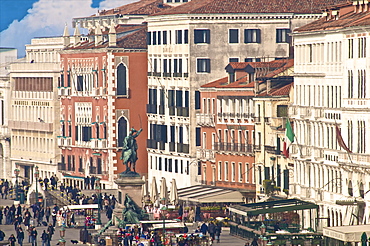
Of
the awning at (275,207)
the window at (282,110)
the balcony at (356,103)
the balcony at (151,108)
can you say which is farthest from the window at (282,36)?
the balcony at (356,103)

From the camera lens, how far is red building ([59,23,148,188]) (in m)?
165

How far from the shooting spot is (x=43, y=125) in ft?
607

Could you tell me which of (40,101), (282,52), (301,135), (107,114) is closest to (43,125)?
(40,101)

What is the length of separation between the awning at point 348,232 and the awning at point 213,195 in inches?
1334

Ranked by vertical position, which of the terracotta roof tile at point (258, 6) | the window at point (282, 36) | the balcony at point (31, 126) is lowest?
the balcony at point (31, 126)

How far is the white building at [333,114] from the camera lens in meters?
108

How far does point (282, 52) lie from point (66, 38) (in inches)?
1344

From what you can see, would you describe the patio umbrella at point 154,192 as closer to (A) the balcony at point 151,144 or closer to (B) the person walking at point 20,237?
(A) the balcony at point 151,144

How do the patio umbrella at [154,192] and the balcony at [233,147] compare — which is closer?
the balcony at [233,147]

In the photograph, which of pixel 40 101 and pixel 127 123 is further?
pixel 40 101

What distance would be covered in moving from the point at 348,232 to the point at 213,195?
1514 inches

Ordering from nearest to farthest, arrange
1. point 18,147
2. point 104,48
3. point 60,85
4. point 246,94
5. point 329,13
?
point 329,13
point 246,94
point 104,48
point 60,85
point 18,147

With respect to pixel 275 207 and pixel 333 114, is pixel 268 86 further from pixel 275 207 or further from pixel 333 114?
pixel 275 207

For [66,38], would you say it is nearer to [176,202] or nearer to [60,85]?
[60,85]
